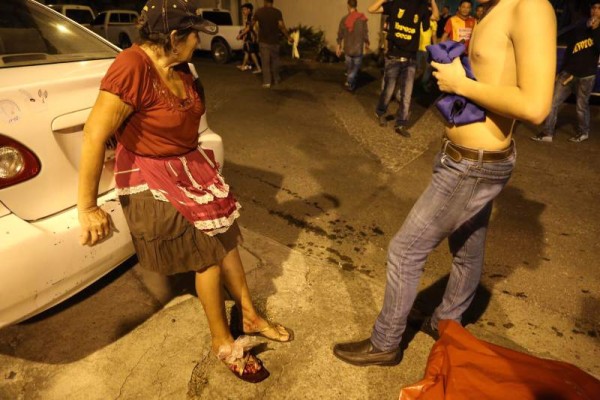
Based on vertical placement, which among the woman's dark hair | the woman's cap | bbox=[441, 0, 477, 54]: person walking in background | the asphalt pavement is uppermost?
the woman's cap

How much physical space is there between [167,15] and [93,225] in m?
0.92

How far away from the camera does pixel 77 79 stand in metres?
1.88

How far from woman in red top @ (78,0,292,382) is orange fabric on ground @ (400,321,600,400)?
864 mm

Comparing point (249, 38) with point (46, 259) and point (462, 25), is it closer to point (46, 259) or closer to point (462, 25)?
point (462, 25)

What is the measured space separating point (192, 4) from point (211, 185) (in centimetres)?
76

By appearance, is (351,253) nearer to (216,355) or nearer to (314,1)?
(216,355)

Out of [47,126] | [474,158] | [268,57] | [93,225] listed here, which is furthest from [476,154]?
[268,57]

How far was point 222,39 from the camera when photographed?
1209 cm

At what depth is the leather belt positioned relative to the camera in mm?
1650

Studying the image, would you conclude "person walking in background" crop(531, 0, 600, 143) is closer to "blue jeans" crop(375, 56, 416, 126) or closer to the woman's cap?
"blue jeans" crop(375, 56, 416, 126)

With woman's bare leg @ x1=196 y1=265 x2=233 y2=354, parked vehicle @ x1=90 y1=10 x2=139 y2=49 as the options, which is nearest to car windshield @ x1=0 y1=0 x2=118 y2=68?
woman's bare leg @ x1=196 y1=265 x2=233 y2=354

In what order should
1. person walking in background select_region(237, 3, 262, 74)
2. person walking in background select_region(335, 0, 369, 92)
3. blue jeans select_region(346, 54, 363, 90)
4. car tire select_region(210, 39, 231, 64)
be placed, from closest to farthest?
person walking in background select_region(335, 0, 369, 92)
blue jeans select_region(346, 54, 363, 90)
person walking in background select_region(237, 3, 262, 74)
car tire select_region(210, 39, 231, 64)

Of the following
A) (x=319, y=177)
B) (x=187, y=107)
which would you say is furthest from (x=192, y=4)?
(x=319, y=177)

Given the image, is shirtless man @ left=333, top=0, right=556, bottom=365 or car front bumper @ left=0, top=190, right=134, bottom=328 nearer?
shirtless man @ left=333, top=0, right=556, bottom=365
